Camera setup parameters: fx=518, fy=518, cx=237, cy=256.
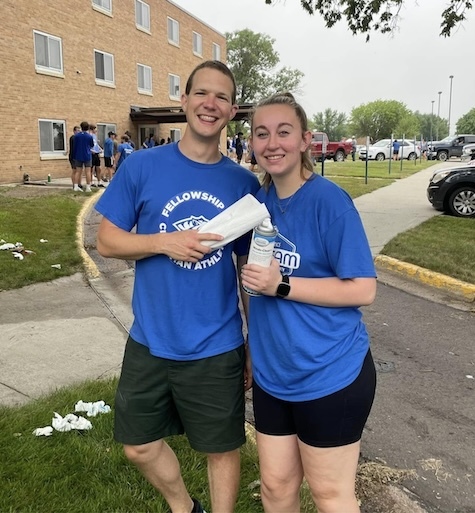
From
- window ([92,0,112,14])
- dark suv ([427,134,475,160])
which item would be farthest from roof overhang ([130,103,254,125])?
dark suv ([427,134,475,160])

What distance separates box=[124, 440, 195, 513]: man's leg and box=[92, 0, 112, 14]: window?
22718mm

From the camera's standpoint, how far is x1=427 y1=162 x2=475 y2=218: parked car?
11.1 metres

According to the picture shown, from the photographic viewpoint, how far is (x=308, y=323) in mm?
1781

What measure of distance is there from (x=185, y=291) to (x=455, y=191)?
10.7 m

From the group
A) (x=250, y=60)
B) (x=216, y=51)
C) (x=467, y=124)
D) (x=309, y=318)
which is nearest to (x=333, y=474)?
(x=309, y=318)

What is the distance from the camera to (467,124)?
103 m

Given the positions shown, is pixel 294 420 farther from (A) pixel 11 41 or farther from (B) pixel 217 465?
(A) pixel 11 41

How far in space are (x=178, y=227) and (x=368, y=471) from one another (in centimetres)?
176

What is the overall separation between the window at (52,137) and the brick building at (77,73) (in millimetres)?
37

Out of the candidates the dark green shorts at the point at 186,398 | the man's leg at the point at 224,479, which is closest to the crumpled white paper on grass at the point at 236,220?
the dark green shorts at the point at 186,398

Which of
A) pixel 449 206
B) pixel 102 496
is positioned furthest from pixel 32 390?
pixel 449 206

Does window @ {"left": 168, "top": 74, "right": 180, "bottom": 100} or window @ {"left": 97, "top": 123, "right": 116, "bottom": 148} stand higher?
window @ {"left": 168, "top": 74, "right": 180, "bottom": 100}

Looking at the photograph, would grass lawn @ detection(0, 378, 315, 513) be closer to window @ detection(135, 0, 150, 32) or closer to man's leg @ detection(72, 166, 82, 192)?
man's leg @ detection(72, 166, 82, 192)

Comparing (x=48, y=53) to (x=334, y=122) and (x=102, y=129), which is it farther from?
(x=334, y=122)
